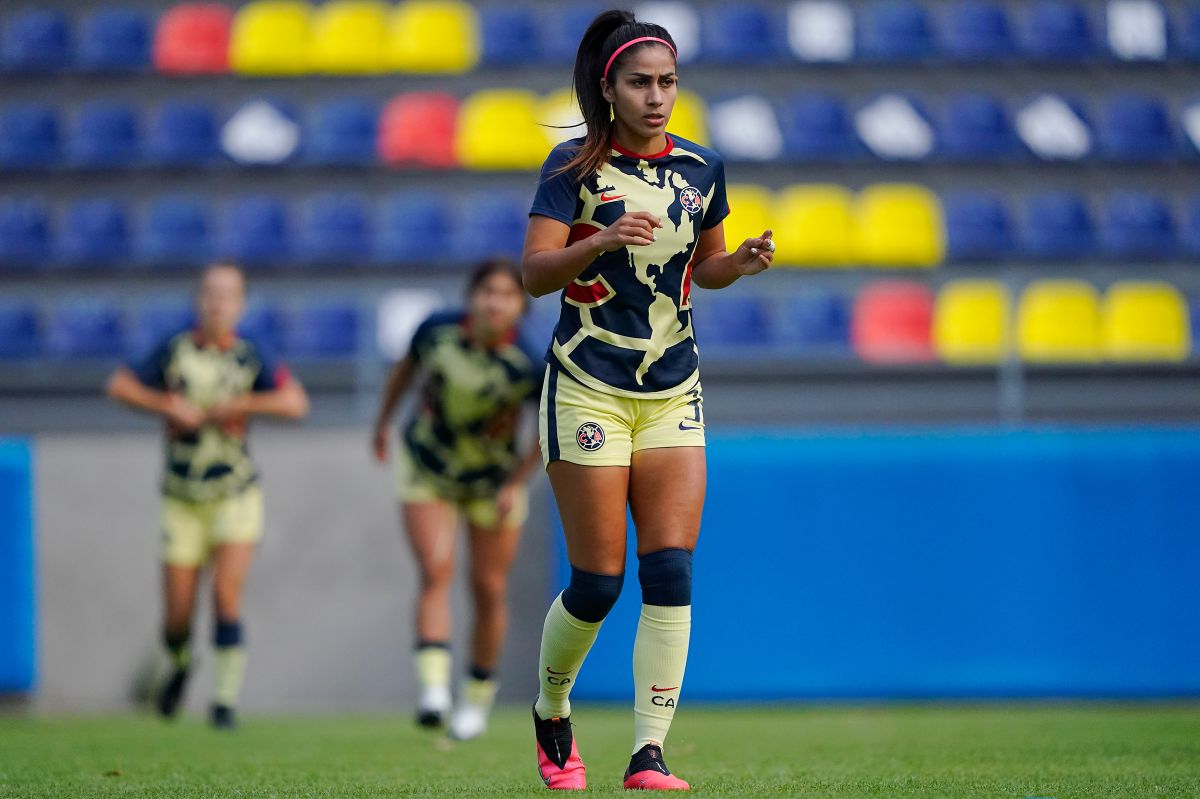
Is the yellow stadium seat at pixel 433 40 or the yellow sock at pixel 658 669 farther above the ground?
the yellow stadium seat at pixel 433 40

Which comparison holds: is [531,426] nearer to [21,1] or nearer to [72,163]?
[72,163]

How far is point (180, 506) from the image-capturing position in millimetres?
6980

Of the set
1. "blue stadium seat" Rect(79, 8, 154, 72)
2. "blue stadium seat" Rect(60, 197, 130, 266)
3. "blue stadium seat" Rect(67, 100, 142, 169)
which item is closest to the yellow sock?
"blue stadium seat" Rect(60, 197, 130, 266)

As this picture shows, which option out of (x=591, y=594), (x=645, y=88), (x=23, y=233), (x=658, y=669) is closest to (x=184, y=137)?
(x=23, y=233)

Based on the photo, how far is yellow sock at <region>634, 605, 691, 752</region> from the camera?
3654 millimetres

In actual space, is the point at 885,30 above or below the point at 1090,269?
above

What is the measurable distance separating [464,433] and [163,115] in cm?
638

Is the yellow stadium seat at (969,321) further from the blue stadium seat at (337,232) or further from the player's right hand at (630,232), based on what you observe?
the player's right hand at (630,232)

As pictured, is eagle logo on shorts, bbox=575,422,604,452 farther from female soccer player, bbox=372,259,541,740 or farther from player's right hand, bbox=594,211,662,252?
female soccer player, bbox=372,259,541,740

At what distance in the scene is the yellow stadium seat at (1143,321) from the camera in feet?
35.1

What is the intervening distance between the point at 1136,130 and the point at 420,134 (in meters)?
5.16

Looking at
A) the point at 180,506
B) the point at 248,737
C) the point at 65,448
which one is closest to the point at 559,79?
the point at 65,448

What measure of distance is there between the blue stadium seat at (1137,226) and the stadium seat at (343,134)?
5253mm

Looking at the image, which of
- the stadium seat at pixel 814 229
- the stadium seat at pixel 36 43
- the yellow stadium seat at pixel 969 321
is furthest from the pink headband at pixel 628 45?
the stadium seat at pixel 36 43
